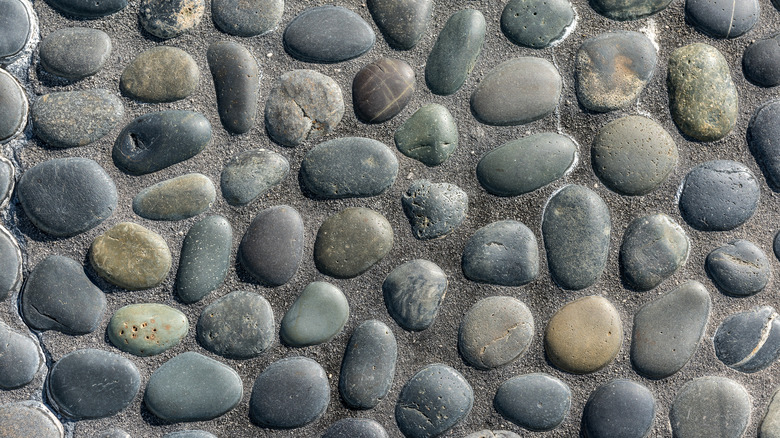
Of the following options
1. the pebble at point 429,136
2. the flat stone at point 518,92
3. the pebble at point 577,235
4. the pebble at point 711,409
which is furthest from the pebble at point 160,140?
the pebble at point 711,409

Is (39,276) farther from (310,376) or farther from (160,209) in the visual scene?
(310,376)

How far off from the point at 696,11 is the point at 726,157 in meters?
0.29

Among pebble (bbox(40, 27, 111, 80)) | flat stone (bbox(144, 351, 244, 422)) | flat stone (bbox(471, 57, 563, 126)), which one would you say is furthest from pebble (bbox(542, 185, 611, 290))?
pebble (bbox(40, 27, 111, 80))

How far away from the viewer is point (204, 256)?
43.9 inches

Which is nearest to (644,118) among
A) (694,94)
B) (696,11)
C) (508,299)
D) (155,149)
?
(694,94)

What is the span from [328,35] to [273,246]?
42 cm

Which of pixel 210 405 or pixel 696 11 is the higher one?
pixel 696 11

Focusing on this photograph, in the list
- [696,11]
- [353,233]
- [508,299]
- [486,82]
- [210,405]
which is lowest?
[210,405]

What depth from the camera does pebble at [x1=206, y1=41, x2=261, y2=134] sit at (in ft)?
3.68

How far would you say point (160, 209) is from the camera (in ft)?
3.68

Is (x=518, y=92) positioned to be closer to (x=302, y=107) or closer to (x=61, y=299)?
(x=302, y=107)

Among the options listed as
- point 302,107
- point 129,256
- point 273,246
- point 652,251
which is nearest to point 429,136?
point 302,107

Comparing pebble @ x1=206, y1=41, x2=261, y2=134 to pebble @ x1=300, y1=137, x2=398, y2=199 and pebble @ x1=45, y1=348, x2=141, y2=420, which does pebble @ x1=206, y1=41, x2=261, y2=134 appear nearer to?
pebble @ x1=300, y1=137, x2=398, y2=199

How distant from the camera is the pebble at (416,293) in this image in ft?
3.67
